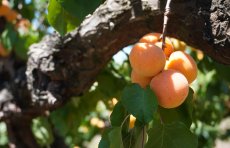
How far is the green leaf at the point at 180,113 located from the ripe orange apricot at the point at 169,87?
0.12 meters

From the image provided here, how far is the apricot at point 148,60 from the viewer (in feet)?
2.50

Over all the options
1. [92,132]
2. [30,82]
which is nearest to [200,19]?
[30,82]

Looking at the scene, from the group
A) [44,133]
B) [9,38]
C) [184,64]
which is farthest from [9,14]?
[184,64]

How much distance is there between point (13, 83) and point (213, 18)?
926 millimetres

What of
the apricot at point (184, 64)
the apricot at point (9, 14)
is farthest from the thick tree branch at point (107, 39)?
the apricot at point (9, 14)

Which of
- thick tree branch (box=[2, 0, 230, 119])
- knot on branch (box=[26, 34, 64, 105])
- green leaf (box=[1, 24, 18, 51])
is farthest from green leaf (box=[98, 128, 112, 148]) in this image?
green leaf (box=[1, 24, 18, 51])

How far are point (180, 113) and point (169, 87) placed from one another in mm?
169

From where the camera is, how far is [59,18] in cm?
100

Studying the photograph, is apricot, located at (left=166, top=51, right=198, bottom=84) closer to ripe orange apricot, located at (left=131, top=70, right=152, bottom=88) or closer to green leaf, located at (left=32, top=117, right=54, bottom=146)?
ripe orange apricot, located at (left=131, top=70, right=152, bottom=88)

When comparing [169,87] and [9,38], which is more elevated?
[169,87]

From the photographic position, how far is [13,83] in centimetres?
161

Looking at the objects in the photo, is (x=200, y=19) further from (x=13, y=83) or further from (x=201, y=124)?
(x=201, y=124)

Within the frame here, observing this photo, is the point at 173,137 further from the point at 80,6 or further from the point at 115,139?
the point at 80,6

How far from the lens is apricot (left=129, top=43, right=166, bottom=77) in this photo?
761 mm
